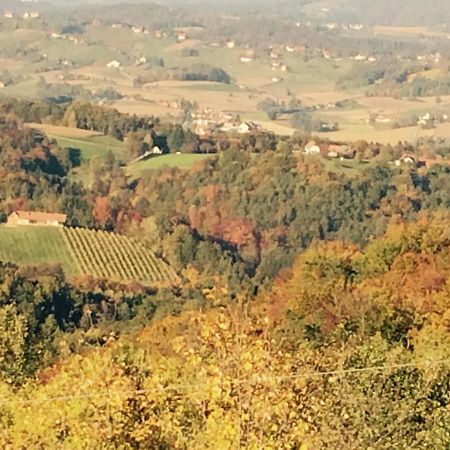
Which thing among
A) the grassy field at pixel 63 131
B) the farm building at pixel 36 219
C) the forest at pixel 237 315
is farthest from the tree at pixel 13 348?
the grassy field at pixel 63 131

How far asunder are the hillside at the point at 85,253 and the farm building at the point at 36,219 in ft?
2.70

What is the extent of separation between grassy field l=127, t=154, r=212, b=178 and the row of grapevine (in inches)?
715

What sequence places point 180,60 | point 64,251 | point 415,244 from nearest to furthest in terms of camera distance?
point 415,244
point 64,251
point 180,60

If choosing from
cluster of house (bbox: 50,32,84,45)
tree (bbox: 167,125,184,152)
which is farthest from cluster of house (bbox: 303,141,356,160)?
cluster of house (bbox: 50,32,84,45)

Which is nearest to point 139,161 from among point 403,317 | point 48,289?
point 48,289

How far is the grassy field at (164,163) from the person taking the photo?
8306cm

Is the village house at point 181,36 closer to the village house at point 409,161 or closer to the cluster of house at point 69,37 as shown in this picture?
the cluster of house at point 69,37

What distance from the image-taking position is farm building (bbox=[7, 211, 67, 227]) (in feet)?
208

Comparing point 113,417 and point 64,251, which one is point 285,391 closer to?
point 113,417

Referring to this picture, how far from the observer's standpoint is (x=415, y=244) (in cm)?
3303

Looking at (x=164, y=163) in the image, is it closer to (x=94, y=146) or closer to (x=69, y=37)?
(x=94, y=146)

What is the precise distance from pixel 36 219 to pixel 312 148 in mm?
29611

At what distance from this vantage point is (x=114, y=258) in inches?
2339

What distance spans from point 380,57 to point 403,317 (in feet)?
538
